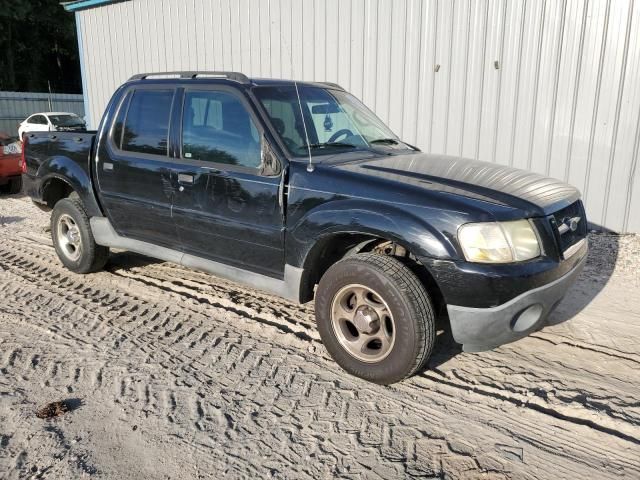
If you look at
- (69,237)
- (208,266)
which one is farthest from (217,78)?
(69,237)

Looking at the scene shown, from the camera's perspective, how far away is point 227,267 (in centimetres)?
405

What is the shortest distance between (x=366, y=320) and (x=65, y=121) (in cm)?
1981

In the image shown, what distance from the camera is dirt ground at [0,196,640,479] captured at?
2.62 metres

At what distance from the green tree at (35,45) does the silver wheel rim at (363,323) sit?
107 feet

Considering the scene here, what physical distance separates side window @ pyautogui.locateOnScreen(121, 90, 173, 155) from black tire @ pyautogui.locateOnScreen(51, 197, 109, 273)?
0.96 meters

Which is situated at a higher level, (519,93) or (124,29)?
(124,29)

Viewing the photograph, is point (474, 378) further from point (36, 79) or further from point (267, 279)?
point (36, 79)

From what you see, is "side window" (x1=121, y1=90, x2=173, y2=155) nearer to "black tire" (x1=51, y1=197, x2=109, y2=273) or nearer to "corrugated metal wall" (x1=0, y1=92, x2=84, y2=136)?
"black tire" (x1=51, y1=197, x2=109, y2=273)

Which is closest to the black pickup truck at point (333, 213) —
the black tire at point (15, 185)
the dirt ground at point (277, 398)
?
the dirt ground at point (277, 398)

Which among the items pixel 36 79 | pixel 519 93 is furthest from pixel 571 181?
pixel 36 79

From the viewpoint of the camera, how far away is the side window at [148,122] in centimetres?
432

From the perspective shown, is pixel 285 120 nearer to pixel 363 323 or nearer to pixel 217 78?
pixel 217 78

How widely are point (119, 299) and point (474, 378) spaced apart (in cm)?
308

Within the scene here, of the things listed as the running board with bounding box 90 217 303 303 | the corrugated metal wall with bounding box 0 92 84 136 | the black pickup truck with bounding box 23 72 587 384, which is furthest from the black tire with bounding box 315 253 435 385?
the corrugated metal wall with bounding box 0 92 84 136
